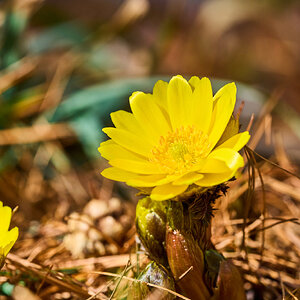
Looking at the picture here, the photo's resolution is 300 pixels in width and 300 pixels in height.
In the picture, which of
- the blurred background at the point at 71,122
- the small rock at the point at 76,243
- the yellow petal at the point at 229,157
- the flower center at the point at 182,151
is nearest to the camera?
the yellow petal at the point at 229,157

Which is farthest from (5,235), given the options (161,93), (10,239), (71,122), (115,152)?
(71,122)

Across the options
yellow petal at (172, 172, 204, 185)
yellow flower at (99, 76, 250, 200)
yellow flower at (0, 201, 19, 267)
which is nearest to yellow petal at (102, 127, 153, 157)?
yellow flower at (99, 76, 250, 200)

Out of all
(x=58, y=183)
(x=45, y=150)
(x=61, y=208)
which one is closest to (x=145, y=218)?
(x=61, y=208)

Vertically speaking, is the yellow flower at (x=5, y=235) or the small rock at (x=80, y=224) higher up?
the yellow flower at (x=5, y=235)

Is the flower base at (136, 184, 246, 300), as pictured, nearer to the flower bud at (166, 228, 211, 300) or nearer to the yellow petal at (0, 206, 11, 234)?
the flower bud at (166, 228, 211, 300)

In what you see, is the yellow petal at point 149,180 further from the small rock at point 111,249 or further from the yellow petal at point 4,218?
the small rock at point 111,249

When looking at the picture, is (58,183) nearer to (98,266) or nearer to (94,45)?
(98,266)

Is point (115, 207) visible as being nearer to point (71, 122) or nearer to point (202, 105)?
point (202, 105)

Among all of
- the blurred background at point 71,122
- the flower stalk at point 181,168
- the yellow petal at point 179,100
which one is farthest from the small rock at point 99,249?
the yellow petal at point 179,100
